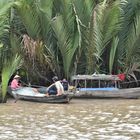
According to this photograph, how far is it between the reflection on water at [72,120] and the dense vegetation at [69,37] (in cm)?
231

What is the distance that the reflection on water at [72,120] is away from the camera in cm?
1126

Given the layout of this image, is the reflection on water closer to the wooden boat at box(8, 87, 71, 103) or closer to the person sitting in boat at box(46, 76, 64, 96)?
the wooden boat at box(8, 87, 71, 103)

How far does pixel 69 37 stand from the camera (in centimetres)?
2044

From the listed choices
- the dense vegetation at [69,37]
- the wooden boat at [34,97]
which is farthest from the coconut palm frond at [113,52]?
the wooden boat at [34,97]

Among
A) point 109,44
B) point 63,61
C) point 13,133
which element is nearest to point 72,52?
point 63,61

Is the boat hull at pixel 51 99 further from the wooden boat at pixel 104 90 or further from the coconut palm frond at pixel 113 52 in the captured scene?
the coconut palm frond at pixel 113 52

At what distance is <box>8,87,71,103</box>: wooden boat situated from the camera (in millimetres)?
17641

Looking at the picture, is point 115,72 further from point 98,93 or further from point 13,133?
point 13,133

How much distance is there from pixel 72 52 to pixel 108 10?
227cm

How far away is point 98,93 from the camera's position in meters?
19.0

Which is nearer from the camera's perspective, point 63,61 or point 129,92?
point 129,92

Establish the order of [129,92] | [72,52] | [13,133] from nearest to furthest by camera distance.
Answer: [13,133] < [129,92] < [72,52]

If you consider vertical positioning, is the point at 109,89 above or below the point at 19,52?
below

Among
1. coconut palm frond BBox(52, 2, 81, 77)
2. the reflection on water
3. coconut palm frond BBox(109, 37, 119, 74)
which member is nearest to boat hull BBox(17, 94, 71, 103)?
the reflection on water
